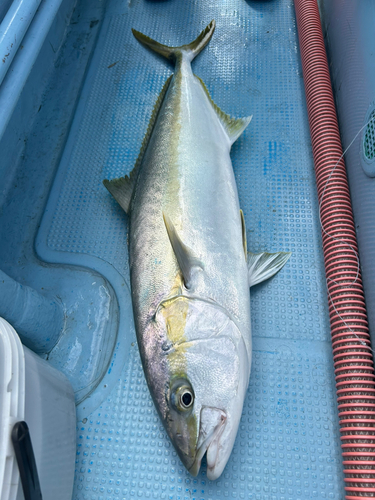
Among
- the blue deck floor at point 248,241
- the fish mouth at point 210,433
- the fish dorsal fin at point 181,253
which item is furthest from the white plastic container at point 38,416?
the fish dorsal fin at point 181,253

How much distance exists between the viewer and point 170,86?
6.31 ft

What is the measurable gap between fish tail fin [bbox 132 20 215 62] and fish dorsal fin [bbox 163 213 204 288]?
4.78ft

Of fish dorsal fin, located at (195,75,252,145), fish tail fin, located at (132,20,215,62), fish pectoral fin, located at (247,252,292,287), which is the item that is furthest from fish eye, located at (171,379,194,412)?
fish tail fin, located at (132,20,215,62)

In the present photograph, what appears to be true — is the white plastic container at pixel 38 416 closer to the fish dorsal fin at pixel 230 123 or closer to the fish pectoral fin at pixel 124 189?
the fish pectoral fin at pixel 124 189

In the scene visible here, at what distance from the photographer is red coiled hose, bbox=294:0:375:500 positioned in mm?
1325

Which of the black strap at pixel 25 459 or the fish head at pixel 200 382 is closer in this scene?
the black strap at pixel 25 459

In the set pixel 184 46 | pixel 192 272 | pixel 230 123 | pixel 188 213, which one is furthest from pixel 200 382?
pixel 184 46

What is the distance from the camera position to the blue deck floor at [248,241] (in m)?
1.43

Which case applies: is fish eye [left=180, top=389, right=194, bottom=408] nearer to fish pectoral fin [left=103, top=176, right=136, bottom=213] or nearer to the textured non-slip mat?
the textured non-slip mat

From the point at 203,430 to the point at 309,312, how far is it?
81 centimetres

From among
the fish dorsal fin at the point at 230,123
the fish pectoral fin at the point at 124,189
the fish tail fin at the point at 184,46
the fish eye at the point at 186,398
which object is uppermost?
the fish tail fin at the point at 184,46

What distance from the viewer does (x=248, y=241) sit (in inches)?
72.7

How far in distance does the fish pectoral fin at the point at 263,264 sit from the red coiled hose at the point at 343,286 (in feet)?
0.72

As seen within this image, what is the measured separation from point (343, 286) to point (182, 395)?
0.91 m
